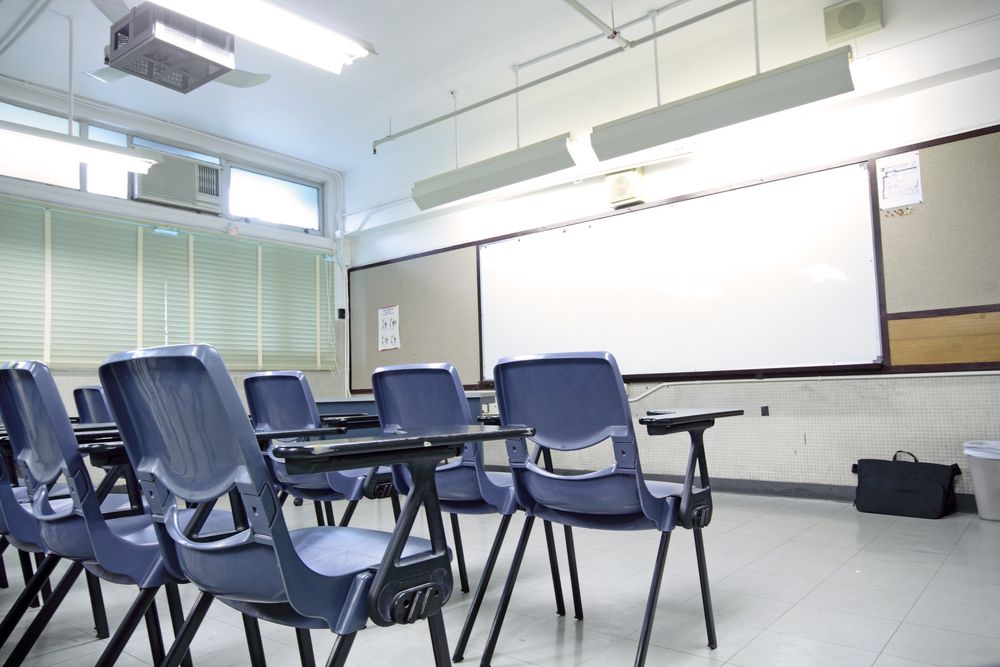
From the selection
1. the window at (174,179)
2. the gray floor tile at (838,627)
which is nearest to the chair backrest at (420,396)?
the gray floor tile at (838,627)

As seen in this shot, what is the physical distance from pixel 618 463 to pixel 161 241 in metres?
5.62

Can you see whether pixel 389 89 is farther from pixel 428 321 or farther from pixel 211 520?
pixel 211 520

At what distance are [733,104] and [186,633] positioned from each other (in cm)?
394

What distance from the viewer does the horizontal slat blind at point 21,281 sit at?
5031 mm

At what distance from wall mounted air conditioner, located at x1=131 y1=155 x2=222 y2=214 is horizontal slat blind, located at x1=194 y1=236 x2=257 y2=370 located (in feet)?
1.19

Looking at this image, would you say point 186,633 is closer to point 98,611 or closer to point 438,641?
point 438,641

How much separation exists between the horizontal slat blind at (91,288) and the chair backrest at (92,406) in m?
2.13

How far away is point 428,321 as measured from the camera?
658 cm

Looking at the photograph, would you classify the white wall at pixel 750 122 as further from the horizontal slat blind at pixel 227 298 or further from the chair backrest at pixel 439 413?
the chair backrest at pixel 439 413

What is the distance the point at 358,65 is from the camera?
5051 mm

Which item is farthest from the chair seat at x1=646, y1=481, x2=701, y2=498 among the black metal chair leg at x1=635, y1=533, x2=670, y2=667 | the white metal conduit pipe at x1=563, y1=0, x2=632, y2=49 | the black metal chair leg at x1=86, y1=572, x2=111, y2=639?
the white metal conduit pipe at x1=563, y1=0, x2=632, y2=49

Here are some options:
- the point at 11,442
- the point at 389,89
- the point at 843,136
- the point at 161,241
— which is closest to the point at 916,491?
the point at 843,136

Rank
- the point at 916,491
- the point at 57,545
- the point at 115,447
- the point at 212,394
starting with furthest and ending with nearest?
1. the point at 916,491
2. the point at 57,545
3. the point at 115,447
4. the point at 212,394

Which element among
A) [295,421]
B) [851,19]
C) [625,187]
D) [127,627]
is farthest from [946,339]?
[127,627]
